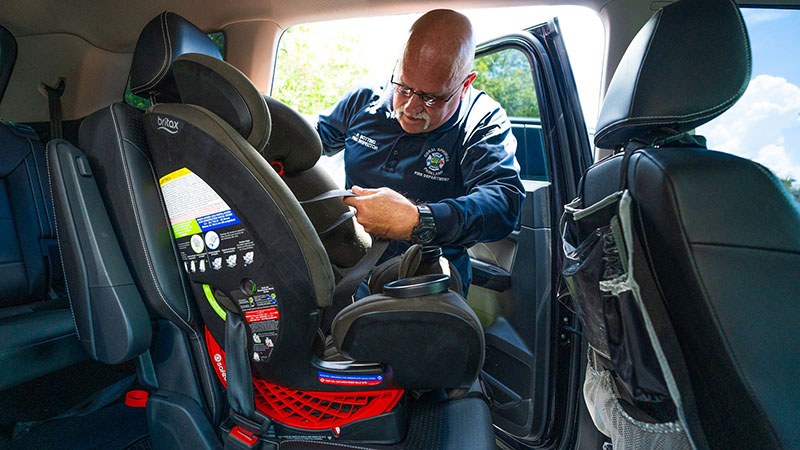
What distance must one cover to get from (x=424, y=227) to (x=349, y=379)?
47 cm

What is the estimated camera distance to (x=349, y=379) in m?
1.09

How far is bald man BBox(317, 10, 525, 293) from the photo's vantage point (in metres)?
1.27

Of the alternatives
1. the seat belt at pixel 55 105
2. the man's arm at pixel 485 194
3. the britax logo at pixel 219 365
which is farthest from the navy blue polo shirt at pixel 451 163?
the seat belt at pixel 55 105

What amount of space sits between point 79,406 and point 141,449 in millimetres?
523

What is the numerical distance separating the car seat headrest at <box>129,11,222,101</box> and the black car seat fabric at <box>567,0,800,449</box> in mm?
1162

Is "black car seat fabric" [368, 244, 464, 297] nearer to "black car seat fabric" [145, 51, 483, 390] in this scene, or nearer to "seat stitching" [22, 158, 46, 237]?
"black car seat fabric" [145, 51, 483, 390]

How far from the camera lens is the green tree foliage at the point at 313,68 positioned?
230cm

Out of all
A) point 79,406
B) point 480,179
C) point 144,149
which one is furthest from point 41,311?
point 480,179

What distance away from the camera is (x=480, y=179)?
1468mm

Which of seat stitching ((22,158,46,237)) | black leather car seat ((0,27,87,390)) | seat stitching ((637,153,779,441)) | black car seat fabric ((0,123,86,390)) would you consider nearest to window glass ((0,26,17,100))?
black leather car seat ((0,27,87,390))

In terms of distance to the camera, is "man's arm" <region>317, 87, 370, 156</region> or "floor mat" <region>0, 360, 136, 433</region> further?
"man's arm" <region>317, 87, 370, 156</region>

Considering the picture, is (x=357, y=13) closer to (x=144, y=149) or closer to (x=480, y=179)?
(x=480, y=179)

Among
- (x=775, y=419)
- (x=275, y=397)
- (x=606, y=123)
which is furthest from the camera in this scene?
(x=275, y=397)

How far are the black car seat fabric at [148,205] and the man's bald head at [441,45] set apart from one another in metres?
0.71
